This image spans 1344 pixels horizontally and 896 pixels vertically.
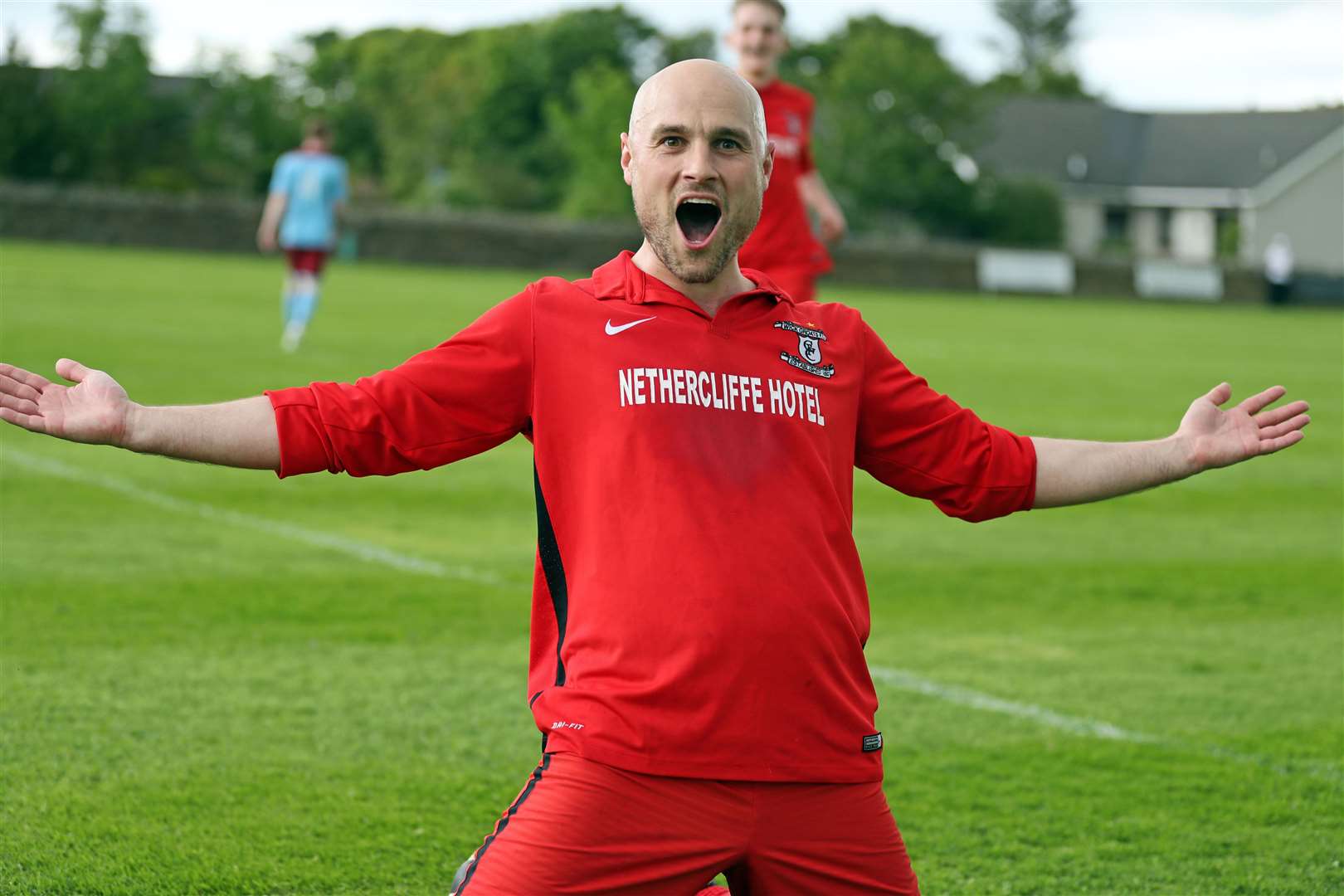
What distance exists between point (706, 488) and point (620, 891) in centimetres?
74

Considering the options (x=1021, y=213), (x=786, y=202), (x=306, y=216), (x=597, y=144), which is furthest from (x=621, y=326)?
Answer: (x=597, y=144)

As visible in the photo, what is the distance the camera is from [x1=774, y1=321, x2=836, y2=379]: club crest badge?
3350mm

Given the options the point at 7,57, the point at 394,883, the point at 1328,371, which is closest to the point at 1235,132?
the point at 7,57

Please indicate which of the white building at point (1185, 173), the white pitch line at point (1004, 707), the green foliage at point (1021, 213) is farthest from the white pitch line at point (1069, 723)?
the white building at point (1185, 173)

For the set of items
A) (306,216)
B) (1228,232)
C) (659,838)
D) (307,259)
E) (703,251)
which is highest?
(1228,232)

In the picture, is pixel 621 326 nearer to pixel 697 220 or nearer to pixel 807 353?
pixel 697 220

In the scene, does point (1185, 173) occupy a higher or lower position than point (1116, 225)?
higher

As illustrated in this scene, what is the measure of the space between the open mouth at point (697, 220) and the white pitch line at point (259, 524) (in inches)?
204

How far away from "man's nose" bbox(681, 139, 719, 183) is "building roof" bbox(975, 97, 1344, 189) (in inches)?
2950

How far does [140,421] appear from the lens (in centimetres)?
319

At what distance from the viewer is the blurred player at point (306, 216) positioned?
19688mm

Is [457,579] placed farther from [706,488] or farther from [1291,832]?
[706,488]

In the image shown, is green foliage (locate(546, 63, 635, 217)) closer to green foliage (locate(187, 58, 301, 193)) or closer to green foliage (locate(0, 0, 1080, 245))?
green foliage (locate(0, 0, 1080, 245))

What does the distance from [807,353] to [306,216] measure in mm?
17549
